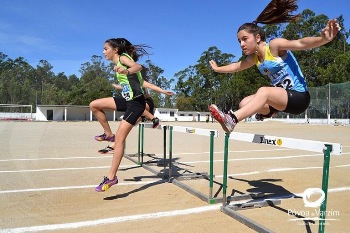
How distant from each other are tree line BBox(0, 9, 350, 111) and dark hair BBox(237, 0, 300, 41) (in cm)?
4122

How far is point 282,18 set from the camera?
160 inches

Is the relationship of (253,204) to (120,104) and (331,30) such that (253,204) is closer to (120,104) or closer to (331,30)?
(331,30)

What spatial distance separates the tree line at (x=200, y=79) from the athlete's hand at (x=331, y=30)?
42.2m

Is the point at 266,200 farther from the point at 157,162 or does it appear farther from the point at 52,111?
the point at 52,111

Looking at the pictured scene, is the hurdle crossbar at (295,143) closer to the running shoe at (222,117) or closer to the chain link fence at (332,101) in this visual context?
the running shoe at (222,117)

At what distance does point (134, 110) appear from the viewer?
4.91 meters

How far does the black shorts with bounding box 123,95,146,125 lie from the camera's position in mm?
4855

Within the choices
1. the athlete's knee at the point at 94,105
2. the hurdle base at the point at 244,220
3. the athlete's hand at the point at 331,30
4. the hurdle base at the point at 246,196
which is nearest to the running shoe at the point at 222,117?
the hurdle base at the point at 244,220

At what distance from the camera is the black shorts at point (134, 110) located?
4855 mm

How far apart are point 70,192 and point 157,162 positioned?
3251mm

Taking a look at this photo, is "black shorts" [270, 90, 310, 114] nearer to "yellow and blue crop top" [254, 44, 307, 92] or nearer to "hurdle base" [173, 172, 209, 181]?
"yellow and blue crop top" [254, 44, 307, 92]

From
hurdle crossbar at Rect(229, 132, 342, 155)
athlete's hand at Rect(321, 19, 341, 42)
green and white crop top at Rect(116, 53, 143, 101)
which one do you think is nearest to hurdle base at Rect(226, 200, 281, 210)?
hurdle crossbar at Rect(229, 132, 342, 155)

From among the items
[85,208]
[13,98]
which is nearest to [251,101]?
[85,208]

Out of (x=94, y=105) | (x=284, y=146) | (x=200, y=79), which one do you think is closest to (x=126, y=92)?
(x=94, y=105)
